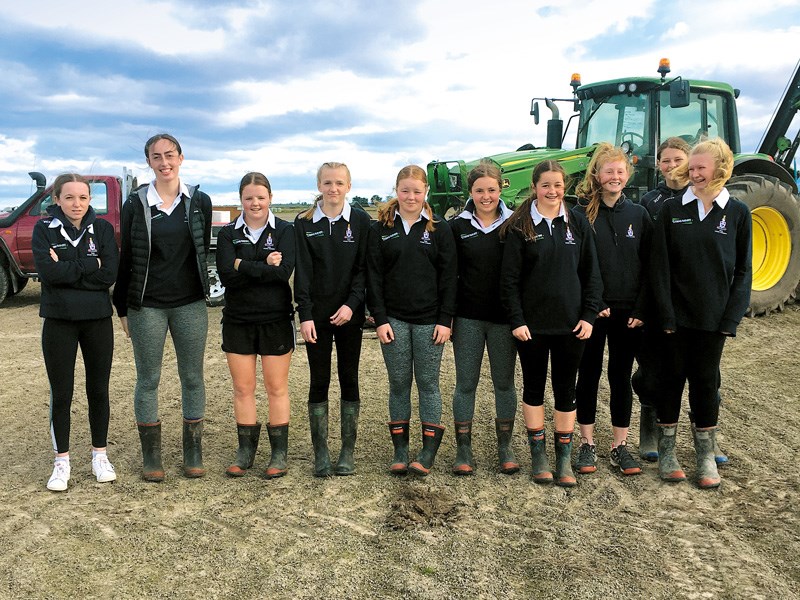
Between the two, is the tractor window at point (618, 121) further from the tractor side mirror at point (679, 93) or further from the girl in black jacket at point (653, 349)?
the girl in black jacket at point (653, 349)

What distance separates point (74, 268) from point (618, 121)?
6.80 m

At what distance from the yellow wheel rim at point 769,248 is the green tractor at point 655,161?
0.01m

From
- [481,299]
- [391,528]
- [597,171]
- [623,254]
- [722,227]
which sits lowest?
[391,528]

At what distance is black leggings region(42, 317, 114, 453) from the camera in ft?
12.7

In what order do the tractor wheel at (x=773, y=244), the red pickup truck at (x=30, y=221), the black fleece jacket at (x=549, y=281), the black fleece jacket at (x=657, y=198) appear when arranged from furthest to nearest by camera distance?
1. the red pickup truck at (x=30, y=221)
2. the tractor wheel at (x=773, y=244)
3. the black fleece jacket at (x=657, y=198)
4. the black fleece jacket at (x=549, y=281)

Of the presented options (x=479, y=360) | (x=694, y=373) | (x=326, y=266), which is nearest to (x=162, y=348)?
(x=326, y=266)

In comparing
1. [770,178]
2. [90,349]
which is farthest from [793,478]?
[770,178]

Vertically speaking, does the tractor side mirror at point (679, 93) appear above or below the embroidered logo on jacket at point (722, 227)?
above

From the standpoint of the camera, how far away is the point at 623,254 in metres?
3.97

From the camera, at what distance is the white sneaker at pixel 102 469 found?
4055 millimetres

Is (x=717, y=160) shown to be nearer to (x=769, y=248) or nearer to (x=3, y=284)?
(x=769, y=248)

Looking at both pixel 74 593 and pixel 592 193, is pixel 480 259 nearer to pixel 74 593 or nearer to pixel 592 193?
pixel 592 193

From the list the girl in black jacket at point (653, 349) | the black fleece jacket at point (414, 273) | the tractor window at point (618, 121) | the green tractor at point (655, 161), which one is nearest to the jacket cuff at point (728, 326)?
the girl in black jacket at point (653, 349)

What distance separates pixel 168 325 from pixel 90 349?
0.44m
